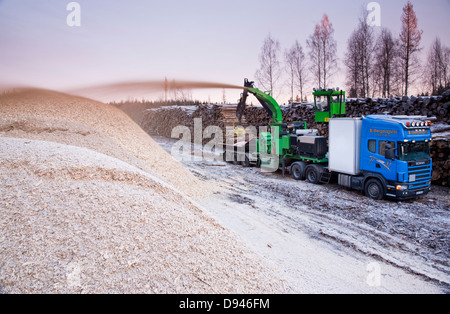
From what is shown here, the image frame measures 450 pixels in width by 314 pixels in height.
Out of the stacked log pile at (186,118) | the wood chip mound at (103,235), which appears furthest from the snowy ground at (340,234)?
the stacked log pile at (186,118)

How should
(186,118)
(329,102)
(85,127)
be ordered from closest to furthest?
(85,127), (329,102), (186,118)

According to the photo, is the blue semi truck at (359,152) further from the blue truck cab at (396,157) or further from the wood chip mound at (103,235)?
the wood chip mound at (103,235)

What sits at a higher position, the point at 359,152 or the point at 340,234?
the point at 359,152

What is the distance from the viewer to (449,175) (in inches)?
505

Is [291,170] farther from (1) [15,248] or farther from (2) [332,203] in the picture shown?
(1) [15,248]

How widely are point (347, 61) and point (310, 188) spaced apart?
17970mm

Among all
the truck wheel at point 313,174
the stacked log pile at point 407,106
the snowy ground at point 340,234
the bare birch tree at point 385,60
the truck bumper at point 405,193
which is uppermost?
the bare birch tree at point 385,60

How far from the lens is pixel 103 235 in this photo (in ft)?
16.3

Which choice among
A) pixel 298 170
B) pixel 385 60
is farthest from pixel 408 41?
pixel 298 170

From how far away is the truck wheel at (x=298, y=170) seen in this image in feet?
46.4

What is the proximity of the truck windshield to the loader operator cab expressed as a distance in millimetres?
4455

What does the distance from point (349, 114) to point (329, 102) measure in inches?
178

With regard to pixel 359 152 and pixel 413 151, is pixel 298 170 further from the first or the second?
pixel 413 151

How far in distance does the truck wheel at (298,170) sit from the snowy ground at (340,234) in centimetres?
122
